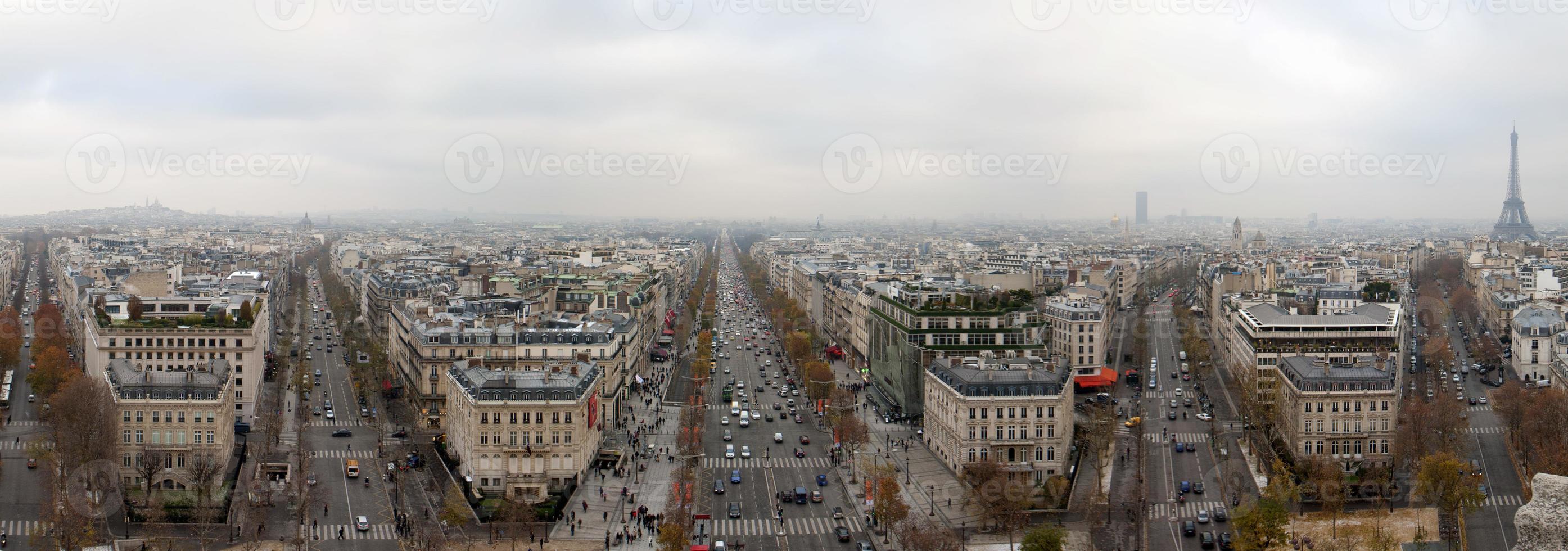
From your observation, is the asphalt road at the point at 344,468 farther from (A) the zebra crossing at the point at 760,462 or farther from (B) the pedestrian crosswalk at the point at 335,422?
(A) the zebra crossing at the point at 760,462

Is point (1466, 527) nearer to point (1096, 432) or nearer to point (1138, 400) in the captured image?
point (1096, 432)

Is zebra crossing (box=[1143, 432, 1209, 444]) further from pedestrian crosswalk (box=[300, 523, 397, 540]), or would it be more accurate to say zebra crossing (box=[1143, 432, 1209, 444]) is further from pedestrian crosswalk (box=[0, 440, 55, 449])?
pedestrian crosswalk (box=[0, 440, 55, 449])

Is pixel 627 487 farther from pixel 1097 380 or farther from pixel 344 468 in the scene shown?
pixel 1097 380

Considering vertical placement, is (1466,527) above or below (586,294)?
below

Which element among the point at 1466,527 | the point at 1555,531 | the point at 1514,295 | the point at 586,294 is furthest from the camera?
the point at 1514,295

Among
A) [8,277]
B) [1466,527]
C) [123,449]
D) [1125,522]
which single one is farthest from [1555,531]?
[8,277]

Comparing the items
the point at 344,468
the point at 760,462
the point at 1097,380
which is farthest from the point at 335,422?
the point at 1097,380

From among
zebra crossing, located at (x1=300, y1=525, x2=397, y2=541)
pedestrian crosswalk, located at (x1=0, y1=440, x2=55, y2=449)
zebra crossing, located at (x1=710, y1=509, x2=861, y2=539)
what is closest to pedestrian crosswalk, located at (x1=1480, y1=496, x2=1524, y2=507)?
zebra crossing, located at (x1=710, y1=509, x2=861, y2=539)

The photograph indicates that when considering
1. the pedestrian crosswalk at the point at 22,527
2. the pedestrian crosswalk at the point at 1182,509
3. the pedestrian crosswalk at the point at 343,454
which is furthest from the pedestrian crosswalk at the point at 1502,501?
the pedestrian crosswalk at the point at 22,527
